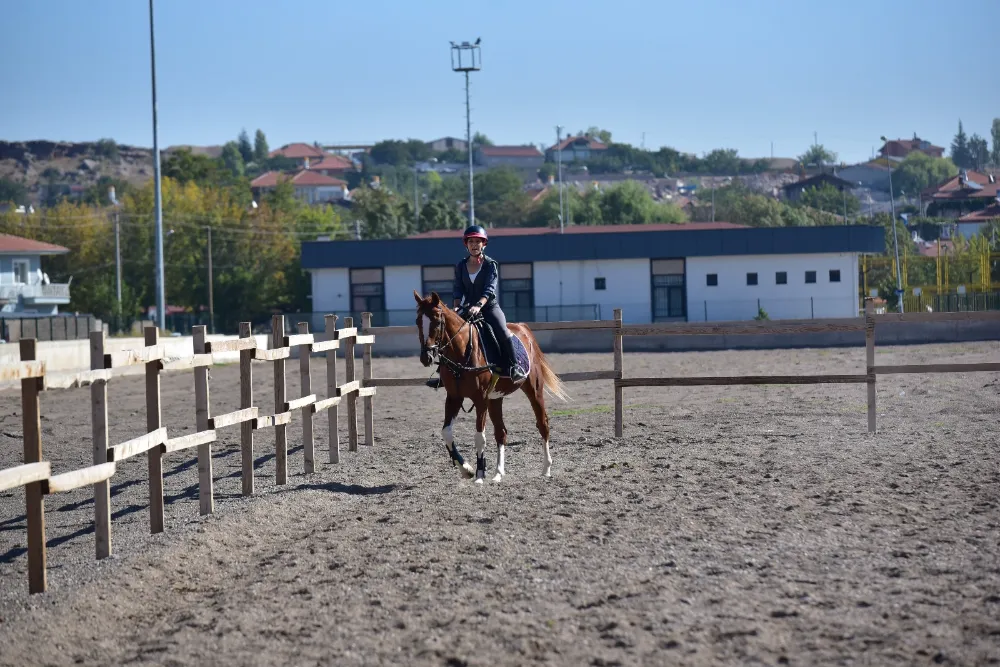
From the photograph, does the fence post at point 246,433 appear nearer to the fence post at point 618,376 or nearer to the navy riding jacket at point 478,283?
the navy riding jacket at point 478,283

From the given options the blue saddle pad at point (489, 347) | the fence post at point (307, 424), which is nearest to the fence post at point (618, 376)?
the blue saddle pad at point (489, 347)

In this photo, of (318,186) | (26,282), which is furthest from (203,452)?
(318,186)

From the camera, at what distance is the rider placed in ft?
37.4

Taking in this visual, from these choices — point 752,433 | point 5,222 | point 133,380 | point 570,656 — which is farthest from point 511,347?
point 5,222

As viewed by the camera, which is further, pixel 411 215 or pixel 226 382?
pixel 411 215

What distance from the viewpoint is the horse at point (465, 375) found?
10.8 metres

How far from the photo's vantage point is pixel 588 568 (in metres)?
7.49

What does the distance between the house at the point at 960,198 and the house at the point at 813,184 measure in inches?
451

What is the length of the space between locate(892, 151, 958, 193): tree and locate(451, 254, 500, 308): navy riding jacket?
164706 millimetres

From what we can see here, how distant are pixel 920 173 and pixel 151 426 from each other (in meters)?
174

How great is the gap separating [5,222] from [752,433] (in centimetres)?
8036

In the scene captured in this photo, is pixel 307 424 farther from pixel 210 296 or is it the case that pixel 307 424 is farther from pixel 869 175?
pixel 869 175

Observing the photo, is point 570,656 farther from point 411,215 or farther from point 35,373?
point 411,215

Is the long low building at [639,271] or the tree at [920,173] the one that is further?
the tree at [920,173]
